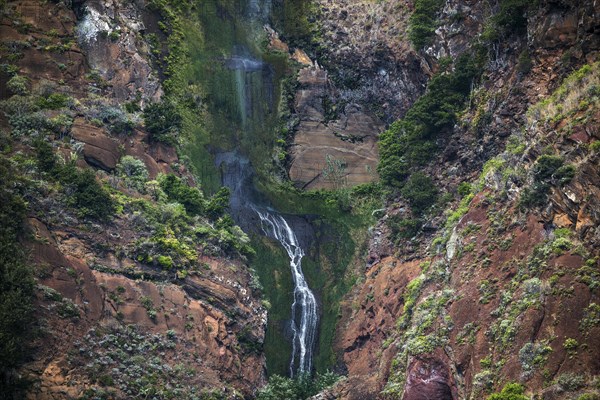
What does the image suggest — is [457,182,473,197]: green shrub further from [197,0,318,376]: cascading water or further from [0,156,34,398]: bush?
[0,156,34,398]: bush

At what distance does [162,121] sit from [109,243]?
13.0m

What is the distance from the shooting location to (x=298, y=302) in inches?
2516

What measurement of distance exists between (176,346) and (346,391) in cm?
1021

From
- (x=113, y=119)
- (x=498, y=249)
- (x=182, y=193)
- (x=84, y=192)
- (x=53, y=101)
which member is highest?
(x=53, y=101)

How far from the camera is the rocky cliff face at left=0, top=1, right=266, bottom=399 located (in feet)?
166

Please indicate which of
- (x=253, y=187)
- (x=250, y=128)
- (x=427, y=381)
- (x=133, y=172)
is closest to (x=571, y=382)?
(x=427, y=381)


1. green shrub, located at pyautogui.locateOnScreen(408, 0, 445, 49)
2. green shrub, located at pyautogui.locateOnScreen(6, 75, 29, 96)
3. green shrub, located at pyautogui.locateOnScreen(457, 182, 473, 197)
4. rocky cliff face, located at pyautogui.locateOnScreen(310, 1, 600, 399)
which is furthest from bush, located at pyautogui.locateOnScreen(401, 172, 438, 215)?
green shrub, located at pyautogui.locateOnScreen(6, 75, 29, 96)

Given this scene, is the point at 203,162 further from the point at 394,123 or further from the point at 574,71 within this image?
the point at 574,71

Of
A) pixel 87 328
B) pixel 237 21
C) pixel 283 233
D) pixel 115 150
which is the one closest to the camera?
pixel 87 328

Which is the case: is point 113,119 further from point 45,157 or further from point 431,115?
point 431,115

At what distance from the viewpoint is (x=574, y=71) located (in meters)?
53.1

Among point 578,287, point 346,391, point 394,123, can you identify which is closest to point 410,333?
point 346,391

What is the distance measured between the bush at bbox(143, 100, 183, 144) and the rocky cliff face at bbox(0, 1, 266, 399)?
0.66 m

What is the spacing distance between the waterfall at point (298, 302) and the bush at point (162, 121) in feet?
27.4
